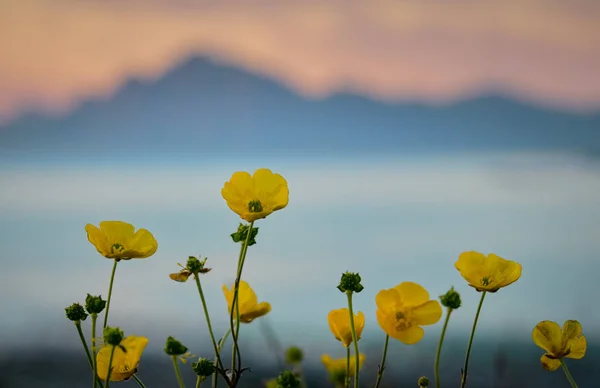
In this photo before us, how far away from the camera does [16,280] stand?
2.59m

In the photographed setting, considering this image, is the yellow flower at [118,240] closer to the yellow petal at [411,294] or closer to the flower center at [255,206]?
the flower center at [255,206]

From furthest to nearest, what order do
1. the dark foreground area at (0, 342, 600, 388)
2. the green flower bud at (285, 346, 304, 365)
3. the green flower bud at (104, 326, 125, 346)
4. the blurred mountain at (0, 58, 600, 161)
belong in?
the blurred mountain at (0, 58, 600, 161) < the dark foreground area at (0, 342, 600, 388) < the green flower bud at (285, 346, 304, 365) < the green flower bud at (104, 326, 125, 346)

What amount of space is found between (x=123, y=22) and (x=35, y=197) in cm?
78

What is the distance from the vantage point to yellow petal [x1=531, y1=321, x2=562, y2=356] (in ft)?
1.64

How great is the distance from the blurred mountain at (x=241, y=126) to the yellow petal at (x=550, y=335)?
89.7 inches

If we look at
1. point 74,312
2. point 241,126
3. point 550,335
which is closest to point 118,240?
point 74,312

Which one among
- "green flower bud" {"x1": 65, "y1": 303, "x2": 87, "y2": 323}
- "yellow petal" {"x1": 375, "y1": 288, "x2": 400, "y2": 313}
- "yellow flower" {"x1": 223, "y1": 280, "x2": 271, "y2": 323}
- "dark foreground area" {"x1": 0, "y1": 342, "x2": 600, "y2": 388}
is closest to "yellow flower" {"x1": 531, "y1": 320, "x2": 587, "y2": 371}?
"yellow petal" {"x1": 375, "y1": 288, "x2": 400, "y2": 313}

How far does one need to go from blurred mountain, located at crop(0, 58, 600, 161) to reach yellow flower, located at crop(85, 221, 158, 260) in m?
2.19

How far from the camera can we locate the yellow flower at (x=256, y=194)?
554mm

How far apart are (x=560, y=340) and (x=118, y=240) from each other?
33 cm

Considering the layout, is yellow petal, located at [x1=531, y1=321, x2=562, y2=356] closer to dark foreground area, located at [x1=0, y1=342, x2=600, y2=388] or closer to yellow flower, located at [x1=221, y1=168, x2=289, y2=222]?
yellow flower, located at [x1=221, y1=168, x2=289, y2=222]

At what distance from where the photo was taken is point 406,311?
1.58 feet

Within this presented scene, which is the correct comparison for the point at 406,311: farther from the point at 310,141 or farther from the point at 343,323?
the point at 310,141

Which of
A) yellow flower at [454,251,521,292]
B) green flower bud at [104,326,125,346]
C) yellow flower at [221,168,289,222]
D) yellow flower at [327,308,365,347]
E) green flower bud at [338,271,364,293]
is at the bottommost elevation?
green flower bud at [104,326,125,346]
